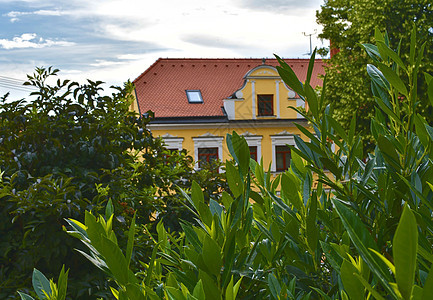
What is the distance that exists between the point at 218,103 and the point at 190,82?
165cm

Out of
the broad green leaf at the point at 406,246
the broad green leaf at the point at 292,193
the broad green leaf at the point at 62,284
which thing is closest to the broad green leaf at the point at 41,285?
the broad green leaf at the point at 62,284

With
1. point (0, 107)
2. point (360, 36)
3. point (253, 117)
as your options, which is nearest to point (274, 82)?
point (253, 117)

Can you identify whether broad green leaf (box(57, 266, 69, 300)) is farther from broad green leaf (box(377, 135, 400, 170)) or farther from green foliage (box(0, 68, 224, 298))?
green foliage (box(0, 68, 224, 298))

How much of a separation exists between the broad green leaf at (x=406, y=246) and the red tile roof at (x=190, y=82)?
20360mm

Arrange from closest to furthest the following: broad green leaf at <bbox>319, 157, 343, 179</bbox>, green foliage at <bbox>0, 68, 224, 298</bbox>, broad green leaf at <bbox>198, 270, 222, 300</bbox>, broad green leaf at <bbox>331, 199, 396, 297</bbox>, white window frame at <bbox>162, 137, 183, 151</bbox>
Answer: broad green leaf at <bbox>331, 199, 396, 297</bbox>, broad green leaf at <bbox>198, 270, 222, 300</bbox>, broad green leaf at <bbox>319, 157, 343, 179</bbox>, green foliage at <bbox>0, 68, 224, 298</bbox>, white window frame at <bbox>162, 137, 183, 151</bbox>

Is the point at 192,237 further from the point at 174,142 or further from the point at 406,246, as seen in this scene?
the point at 174,142

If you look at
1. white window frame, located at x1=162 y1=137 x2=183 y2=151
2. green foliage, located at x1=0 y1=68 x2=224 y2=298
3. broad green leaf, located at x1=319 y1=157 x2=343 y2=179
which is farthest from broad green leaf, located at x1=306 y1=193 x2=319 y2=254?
white window frame, located at x1=162 y1=137 x2=183 y2=151

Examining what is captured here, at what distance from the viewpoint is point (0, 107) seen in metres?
5.02

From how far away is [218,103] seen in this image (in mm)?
21953

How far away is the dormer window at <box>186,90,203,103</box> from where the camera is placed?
21859 millimetres

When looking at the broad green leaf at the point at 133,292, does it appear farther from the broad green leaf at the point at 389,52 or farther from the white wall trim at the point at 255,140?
the white wall trim at the point at 255,140

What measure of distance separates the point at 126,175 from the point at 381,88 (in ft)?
11.6

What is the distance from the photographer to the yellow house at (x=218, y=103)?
69.5 ft

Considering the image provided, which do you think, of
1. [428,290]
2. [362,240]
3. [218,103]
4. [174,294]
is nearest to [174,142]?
[218,103]
